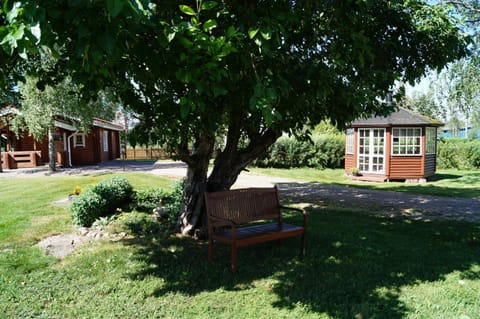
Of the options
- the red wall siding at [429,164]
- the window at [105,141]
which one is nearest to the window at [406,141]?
the red wall siding at [429,164]

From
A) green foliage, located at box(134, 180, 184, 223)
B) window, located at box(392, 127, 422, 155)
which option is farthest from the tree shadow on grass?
window, located at box(392, 127, 422, 155)

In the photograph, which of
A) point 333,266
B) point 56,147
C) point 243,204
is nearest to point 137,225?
point 243,204

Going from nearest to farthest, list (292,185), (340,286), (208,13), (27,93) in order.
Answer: (208,13) → (340,286) → (292,185) → (27,93)

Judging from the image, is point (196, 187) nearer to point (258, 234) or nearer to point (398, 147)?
point (258, 234)

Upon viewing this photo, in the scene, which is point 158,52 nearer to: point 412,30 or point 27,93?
point 412,30

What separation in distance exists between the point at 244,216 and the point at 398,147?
528 inches

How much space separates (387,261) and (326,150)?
59.4ft

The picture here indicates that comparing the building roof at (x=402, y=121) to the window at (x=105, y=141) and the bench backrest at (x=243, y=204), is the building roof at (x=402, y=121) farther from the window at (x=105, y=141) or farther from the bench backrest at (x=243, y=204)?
the window at (x=105, y=141)

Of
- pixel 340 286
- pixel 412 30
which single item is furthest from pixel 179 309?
pixel 412 30

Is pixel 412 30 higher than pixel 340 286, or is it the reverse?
pixel 412 30

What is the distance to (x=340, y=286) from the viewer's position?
4141 mm

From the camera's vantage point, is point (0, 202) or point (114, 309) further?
A: point (0, 202)

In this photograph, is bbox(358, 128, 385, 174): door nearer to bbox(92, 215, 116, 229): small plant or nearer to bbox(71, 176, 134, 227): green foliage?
bbox(71, 176, 134, 227): green foliage

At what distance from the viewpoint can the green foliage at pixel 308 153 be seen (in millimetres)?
22594
